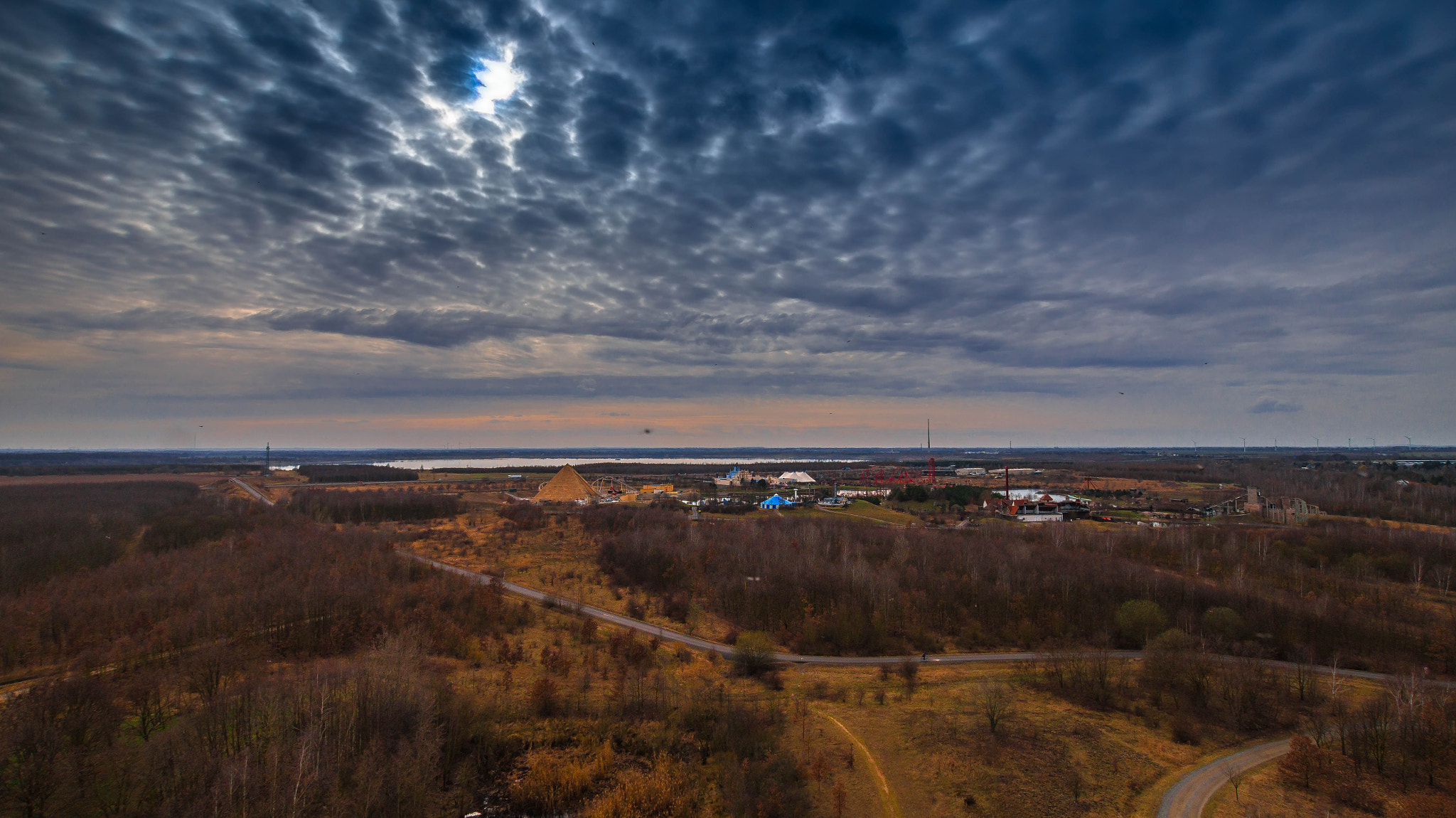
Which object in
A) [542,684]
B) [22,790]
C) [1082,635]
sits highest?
[22,790]

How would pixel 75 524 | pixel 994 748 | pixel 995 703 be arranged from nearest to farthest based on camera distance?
pixel 994 748, pixel 995 703, pixel 75 524

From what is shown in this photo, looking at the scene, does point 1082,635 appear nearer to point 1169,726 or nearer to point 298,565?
point 1169,726

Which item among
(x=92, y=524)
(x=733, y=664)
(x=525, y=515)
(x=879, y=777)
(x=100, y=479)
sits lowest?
(x=879, y=777)

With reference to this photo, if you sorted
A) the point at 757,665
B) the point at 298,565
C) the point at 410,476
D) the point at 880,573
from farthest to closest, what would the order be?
1. the point at 410,476
2. the point at 880,573
3. the point at 298,565
4. the point at 757,665

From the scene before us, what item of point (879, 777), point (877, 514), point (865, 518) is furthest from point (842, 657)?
point (877, 514)

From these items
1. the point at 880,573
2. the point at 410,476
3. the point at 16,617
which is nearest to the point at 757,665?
the point at 880,573

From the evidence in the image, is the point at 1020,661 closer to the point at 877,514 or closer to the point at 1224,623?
the point at 1224,623

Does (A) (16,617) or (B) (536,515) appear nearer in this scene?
(A) (16,617)
